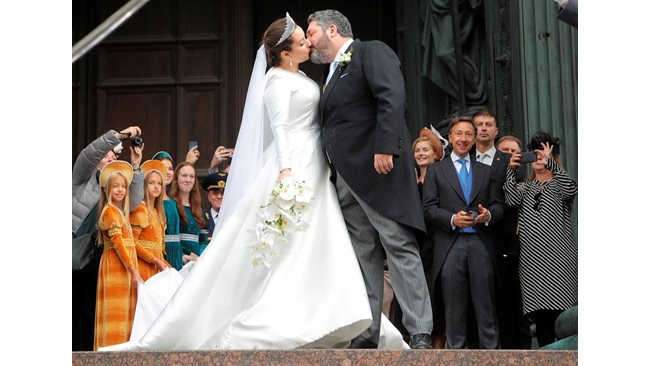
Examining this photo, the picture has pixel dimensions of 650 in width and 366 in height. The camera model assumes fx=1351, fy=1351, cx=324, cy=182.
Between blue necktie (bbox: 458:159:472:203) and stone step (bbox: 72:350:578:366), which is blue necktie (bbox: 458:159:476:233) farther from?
stone step (bbox: 72:350:578:366)

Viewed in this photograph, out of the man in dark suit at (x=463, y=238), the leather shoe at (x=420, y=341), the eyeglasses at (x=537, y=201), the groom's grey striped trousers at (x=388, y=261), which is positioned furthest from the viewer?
the eyeglasses at (x=537, y=201)

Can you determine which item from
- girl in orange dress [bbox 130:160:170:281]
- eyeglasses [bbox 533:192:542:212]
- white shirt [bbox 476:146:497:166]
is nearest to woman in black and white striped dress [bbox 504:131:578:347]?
eyeglasses [bbox 533:192:542:212]

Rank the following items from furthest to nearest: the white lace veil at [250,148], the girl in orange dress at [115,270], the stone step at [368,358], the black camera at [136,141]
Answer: the black camera at [136,141] < the girl in orange dress at [115,270] < the white lace veil at [250,148] < the stone step at [368,358]

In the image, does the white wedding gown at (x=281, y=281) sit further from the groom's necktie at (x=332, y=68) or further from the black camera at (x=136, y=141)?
the black camera at (x=136, y=141)

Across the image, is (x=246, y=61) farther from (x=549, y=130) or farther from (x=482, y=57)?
(x=549, y=130)

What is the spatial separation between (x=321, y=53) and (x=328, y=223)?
1.00 metres

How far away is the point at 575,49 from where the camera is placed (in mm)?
10414

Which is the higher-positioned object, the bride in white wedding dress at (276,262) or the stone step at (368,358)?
the bride in white wedding dress at (276,262)

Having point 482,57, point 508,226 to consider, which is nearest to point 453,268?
point 508,226

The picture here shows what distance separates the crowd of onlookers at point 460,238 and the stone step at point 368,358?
1.73 meters

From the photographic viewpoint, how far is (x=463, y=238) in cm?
809

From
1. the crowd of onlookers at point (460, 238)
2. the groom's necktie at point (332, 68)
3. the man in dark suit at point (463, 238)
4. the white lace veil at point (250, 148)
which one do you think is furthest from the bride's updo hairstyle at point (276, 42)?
the man in dark suit at point (463, 238)

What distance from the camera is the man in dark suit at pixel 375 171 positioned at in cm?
689

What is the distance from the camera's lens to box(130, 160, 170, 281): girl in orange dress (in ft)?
28.6
